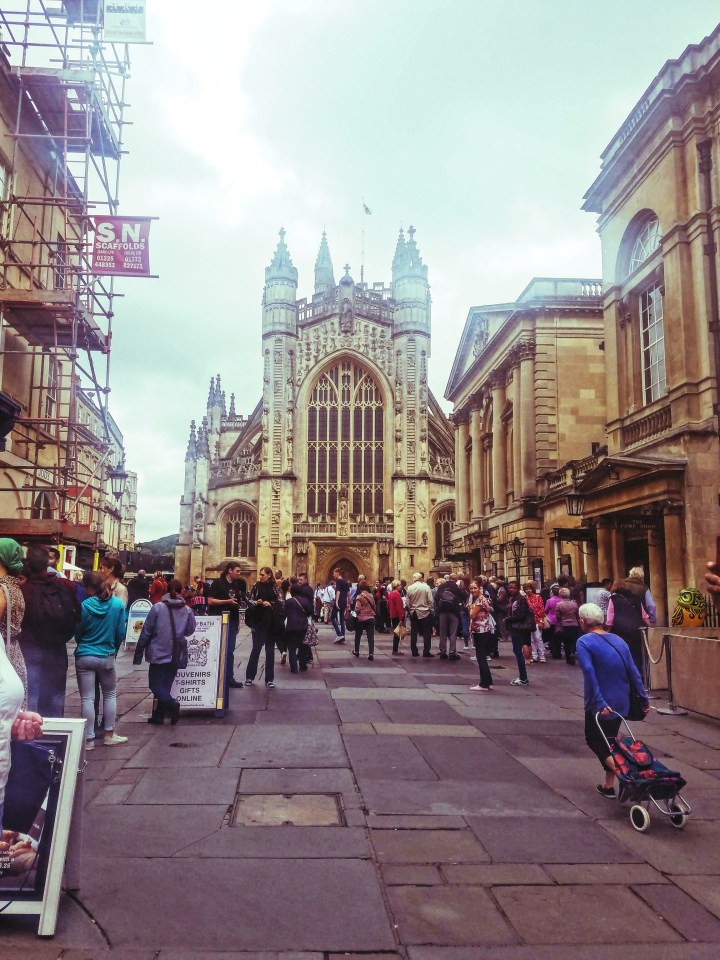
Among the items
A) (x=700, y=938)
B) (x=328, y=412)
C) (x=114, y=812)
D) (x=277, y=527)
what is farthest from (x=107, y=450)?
(x=328, y=412)

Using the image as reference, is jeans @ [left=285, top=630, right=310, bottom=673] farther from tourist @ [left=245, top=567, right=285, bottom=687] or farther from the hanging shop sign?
the hanging shop sign

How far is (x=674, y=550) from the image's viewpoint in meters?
15.6

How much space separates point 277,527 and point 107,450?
26.5 meters

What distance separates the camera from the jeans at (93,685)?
6.85 m

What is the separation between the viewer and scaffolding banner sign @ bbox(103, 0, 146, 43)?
20203 mm

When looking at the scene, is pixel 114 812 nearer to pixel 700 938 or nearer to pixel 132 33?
pixel 700 938

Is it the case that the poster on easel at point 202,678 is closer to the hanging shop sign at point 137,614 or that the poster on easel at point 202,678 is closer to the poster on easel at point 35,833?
the poster on easel at point 35,833

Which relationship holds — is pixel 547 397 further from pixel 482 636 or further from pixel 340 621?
pixel 482 636

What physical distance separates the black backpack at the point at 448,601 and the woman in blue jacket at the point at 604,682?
→ 28.0 feet

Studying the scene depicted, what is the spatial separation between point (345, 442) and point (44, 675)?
42.5 m

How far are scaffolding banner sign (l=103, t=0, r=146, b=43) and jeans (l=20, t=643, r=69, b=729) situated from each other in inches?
749

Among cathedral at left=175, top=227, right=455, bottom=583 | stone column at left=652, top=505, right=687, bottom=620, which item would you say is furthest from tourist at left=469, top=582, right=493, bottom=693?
cathedral at left=175, top=227, right=455, bottom=583

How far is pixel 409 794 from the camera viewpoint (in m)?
5.48

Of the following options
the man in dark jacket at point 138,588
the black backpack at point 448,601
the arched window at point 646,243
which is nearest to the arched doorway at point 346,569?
the man in dark jacket at point 138,588
